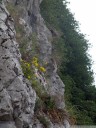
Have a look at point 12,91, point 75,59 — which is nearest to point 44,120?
point 12,91

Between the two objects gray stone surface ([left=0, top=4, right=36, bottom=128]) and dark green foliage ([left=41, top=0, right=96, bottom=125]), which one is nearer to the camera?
gray stone surface ([left=0, top=4, right=36, bottom=128])

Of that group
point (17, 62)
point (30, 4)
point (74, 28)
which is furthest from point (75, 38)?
point (17, 62)

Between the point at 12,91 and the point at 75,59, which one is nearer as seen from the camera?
the point at 12,91

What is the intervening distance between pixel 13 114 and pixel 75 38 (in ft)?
69.2

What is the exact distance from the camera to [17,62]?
9180 millimetres

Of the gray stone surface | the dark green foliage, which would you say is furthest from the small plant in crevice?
the dark green foliage

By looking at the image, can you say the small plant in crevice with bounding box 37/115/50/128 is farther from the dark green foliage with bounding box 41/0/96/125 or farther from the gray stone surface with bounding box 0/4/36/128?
the dark green foliage with bounding box 41/0/96/125

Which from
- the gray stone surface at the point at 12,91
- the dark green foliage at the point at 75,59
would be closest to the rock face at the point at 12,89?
the gray stone surface at the point at 12,91

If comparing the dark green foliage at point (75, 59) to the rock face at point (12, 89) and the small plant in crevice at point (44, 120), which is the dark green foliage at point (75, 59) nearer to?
the rock face at point (12, 89)

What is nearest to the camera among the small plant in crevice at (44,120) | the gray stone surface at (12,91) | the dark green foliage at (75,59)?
the gray stone surface at (12,91)

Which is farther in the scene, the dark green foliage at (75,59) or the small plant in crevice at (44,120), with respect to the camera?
the dark green foliage at (75,59)

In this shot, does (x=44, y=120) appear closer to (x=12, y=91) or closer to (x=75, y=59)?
(x=12, y=91)

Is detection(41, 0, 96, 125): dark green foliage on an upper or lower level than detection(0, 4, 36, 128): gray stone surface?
upper

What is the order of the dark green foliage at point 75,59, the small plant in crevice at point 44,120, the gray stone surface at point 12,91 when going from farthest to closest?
the dark green foliage at point 75,59 → the small plant in crevice at point 44,120 → the gray stone surface at point 12,91
